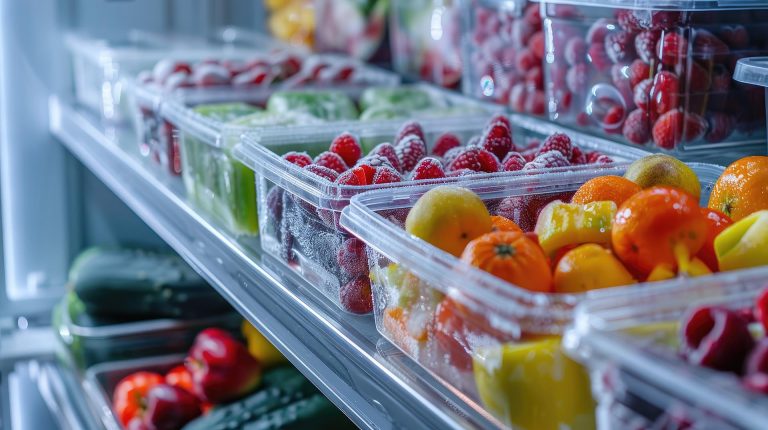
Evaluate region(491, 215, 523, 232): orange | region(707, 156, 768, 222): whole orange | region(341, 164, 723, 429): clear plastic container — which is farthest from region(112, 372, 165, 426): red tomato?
region(707, 156, 768, 222): whole orange

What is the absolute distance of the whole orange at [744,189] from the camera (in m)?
0.96

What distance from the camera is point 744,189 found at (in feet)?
3.20

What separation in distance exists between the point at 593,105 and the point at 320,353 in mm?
616

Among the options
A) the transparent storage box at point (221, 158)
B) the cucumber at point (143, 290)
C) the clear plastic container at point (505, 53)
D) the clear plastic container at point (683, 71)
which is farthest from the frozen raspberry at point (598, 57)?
the cucumber at point (143, 290)

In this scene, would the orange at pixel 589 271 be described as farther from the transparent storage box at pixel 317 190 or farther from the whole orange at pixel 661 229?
the transparent storage box at pixel 317 190

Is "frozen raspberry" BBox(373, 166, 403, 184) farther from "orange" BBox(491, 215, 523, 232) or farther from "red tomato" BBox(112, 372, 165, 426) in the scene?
"red tomato" BBox(112, 372, 165, 426)

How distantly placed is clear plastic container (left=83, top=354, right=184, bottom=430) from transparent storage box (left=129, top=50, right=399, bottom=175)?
1.93 ft

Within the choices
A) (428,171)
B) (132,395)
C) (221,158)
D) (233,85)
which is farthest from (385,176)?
(132,395)

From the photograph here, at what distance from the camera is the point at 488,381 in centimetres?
77

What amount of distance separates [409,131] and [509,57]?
369 mm

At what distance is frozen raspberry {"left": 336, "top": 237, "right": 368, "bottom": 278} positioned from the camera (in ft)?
3.52

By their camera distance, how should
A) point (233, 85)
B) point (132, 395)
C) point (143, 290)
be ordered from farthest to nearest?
1. point (143, 290)
2. point (132, 395)
3. point (233, 85)

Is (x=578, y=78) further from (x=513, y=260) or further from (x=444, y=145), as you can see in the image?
(x=513, y=260)

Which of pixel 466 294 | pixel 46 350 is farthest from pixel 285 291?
pixel 46 350
